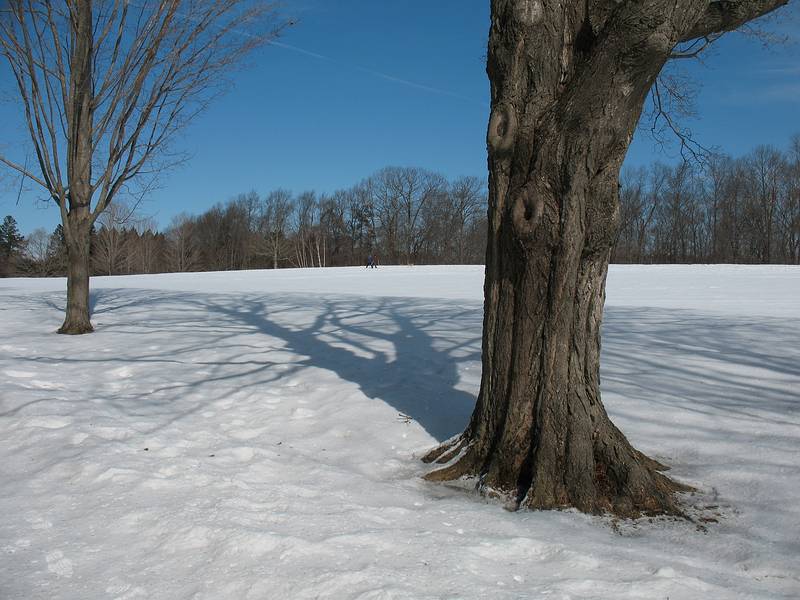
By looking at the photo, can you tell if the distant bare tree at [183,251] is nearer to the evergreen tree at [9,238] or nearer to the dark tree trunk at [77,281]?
the evergreen tree at [9,238]

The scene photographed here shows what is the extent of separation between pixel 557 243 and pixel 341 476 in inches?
82.0

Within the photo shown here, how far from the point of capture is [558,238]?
3229 mm

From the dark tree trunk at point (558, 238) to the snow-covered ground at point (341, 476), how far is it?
1.00 ft

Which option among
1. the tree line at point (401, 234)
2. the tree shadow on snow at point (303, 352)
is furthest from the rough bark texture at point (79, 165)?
the tree line at point (401, 234)

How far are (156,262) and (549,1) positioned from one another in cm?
7842

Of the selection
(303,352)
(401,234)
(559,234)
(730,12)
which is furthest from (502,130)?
(401,234)

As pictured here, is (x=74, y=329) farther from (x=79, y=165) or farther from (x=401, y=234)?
(x=401, y=234)

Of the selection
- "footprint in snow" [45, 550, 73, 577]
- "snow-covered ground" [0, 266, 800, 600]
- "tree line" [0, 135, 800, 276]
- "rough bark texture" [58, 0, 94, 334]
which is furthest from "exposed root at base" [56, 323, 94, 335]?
"tree line" [0, 135, 800, 276]

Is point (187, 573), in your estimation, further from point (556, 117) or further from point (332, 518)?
point (556, 117)

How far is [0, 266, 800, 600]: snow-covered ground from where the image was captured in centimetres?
250

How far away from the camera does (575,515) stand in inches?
123

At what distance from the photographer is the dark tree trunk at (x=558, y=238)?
10.3 ft

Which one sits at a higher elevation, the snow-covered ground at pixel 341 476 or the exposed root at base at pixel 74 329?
the exposed root at base at pixel 74 329

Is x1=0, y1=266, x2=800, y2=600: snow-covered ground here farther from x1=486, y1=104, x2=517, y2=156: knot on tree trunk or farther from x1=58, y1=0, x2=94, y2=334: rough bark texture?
x1=486, y1=104, x2=517, y2=156: knot on tree trunk
